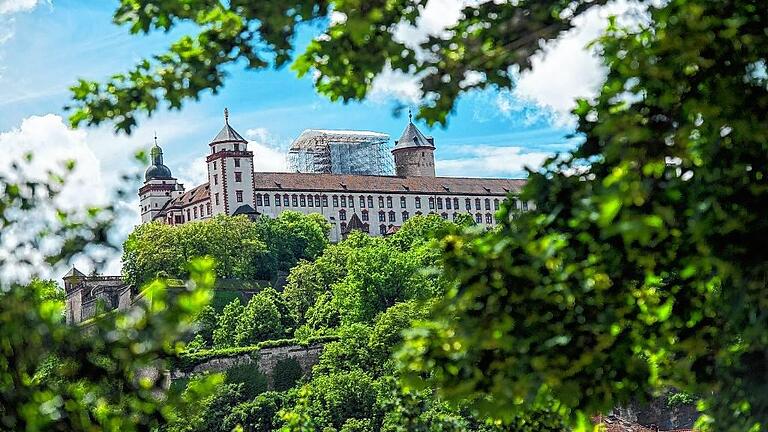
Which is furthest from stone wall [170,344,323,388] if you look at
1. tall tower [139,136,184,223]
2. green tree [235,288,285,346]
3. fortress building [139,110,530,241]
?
tall tower [139,136,184,223]

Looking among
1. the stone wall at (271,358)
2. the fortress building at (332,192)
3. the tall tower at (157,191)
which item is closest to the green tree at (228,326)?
the stone wall at (271,358)

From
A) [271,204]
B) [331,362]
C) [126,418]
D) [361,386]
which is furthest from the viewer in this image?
[271,204]

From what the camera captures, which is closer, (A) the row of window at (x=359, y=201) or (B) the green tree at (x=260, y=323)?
(B) the green tree at (x=260, y=323)

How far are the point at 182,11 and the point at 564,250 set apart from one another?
2114 mm

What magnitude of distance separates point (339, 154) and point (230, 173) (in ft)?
92.7

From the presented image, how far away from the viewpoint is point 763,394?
225 inches

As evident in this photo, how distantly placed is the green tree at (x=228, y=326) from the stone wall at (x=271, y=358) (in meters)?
8.79

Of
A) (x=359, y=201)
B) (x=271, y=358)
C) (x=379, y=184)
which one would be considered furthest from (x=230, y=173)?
(x=271, y=358)

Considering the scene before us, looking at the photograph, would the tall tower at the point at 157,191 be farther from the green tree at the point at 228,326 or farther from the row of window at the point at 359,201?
the green tree at the point at 228,326

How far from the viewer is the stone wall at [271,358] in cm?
7106

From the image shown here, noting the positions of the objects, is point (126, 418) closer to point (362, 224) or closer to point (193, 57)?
point (193, 57)

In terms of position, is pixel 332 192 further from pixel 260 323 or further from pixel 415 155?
pixel 260 323

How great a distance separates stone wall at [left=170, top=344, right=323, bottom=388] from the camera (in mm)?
71062

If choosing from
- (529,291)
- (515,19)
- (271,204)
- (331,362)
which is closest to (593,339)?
(529,291)
